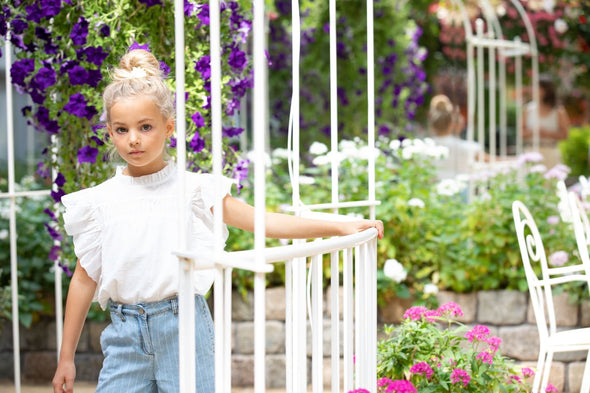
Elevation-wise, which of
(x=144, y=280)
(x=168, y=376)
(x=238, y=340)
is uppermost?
(x=144, y=280)

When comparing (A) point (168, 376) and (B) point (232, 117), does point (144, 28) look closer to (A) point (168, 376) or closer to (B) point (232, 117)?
(B) point (232, 117)

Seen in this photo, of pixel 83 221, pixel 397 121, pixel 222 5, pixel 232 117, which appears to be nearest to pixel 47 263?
pixel 232 117

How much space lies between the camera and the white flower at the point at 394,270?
146 inches

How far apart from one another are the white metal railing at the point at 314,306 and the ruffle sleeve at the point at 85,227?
14.8 inches

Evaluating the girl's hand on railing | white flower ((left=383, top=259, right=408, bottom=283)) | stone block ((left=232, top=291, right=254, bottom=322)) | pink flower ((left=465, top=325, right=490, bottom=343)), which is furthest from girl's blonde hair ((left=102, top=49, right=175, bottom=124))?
stone block ((left=232, top=291, right=254, bottom=322))

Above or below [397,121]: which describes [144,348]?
below

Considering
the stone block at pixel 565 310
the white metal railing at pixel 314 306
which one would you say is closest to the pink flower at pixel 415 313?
the white metal railing at pixel 314 306

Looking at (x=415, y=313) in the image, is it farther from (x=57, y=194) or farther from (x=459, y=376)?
(x=57, y=194)

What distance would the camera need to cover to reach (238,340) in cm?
390

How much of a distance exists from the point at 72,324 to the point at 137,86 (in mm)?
582

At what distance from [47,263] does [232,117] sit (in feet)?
5.33

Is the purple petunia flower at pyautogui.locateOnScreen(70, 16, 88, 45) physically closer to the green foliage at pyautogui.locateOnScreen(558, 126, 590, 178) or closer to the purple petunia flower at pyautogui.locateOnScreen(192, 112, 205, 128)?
the purple petunia flower at pyautogui.locateOnScreen(192, 112, 205, 128)

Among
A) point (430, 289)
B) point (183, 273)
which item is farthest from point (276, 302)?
point (183, 273)

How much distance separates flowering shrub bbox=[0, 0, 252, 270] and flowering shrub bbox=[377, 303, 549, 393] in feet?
2.64
